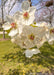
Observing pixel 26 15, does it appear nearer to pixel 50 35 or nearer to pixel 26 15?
pixel 26 15

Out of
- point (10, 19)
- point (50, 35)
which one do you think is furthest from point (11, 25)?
point (50, 35)

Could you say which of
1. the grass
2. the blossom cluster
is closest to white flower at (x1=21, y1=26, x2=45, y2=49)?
the blossom cluster

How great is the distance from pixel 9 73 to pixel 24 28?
29 centimetres

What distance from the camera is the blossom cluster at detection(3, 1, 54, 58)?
0.92ft

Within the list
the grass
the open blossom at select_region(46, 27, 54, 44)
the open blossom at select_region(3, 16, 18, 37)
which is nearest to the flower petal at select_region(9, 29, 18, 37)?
the open blossom at select_region(3, 16, 18, 37)

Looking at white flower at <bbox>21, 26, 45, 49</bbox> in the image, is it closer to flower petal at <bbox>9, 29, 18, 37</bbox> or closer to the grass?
flower petal at <bbox>9, 29, 18, 37</bbox>

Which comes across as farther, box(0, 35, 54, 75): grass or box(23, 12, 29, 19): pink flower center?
box(0, 35, 54, 75): grass

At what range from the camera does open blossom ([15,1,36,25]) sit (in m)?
0.32

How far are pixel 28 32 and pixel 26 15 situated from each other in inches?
3.4

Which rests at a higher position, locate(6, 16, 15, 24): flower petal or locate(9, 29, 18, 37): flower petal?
locate(6, 16, 15, 24): flower petal

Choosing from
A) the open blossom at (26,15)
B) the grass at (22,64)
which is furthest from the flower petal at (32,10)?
the grass at (22,64)

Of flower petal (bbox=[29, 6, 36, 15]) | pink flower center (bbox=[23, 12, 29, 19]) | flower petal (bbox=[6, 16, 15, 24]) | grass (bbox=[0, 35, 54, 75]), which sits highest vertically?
flower petal (bbox=[29, 6, 36, 15])

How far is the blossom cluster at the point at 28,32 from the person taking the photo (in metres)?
0.28

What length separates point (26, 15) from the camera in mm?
340
